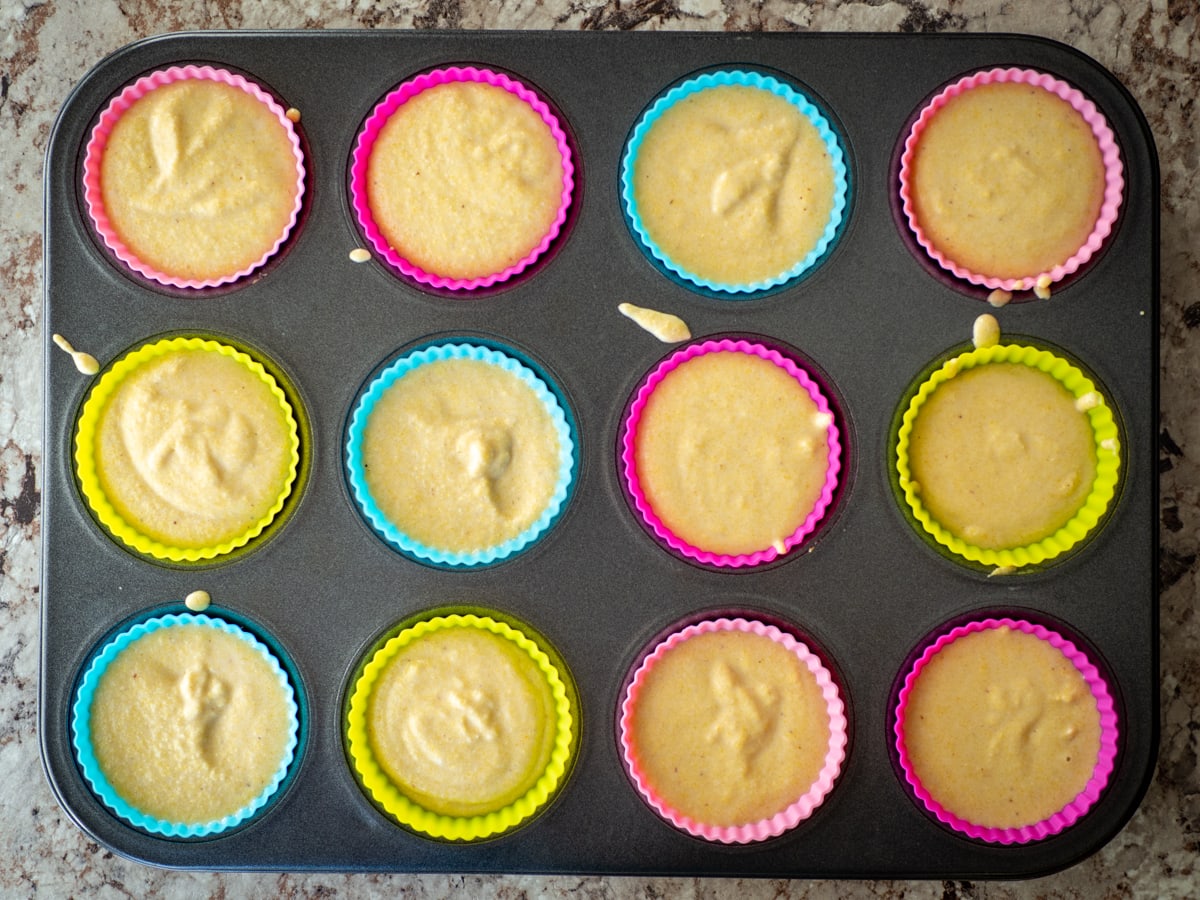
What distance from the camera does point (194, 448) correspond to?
1.61 meters

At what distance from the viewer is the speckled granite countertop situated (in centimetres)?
177

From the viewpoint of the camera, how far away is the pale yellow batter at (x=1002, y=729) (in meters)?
1.57

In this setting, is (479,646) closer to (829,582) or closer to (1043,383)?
(829,582)

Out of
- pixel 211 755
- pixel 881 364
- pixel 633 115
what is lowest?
pixel 211 755

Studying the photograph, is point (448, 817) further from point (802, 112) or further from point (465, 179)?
point (802, 112)

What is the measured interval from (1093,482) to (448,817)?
4.30 ft

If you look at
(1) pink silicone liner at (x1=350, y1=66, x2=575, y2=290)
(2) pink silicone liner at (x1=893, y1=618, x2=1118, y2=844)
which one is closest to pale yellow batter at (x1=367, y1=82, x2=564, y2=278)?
(1) pink silicone liner at (x1=350, y1=66, x2=575, y2=290)

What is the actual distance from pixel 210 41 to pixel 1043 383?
64.0 inches

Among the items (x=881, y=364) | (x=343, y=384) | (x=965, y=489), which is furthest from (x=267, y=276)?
(x=965, y=489)

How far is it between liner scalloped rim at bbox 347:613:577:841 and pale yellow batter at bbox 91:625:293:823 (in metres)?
0.14

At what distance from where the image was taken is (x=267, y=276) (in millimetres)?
1604

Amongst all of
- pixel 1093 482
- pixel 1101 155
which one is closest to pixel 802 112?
pixel 1101 155

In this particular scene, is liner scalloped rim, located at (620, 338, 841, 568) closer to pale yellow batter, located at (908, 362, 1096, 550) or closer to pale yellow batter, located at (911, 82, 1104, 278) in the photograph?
pale yellow batter, located at (908, 362, 1096, 550)

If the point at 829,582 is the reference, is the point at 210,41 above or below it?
above
